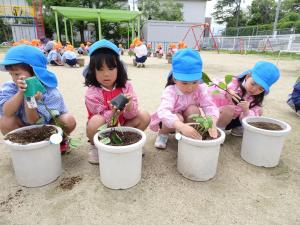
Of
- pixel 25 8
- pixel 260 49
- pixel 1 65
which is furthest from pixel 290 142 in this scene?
pixel 25 8

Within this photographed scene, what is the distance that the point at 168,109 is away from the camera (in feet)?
5.16

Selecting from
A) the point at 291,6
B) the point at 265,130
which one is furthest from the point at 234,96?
the point at 291,6

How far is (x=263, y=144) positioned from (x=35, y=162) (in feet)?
4.52

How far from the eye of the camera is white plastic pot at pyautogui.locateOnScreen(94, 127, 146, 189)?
1230mm

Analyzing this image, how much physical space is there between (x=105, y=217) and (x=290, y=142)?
1.62 metres

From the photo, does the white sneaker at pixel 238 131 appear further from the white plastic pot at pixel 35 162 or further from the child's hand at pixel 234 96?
the white plastic pot at pixel 35 162

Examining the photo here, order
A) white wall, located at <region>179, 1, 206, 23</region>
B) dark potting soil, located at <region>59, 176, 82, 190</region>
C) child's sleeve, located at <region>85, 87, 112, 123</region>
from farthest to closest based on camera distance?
white wall, located at <region>179, 1, 206, 23</region> → child's sleeve, located at <region>85, 87, 112, 123</region> → dark potting soil, located at <region>59, 176, 82, 190</region>

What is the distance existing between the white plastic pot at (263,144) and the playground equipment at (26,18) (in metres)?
15.2

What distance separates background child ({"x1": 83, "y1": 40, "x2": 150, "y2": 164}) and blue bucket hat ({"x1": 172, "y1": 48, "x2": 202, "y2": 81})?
34 cm

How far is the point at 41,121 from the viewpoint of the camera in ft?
4.86

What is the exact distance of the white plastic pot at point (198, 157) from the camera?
1.33 meters

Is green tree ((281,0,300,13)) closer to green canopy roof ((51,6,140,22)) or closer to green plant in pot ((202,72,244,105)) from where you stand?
green canopy roof ((51,6,140,22))

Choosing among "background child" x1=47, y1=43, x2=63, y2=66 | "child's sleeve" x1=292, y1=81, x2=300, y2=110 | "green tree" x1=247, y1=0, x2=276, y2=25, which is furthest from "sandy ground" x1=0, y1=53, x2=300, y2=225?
"green tree" x1=247, y1=0, x2=276, y2=25

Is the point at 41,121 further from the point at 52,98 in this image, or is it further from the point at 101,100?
the point at 101,100
